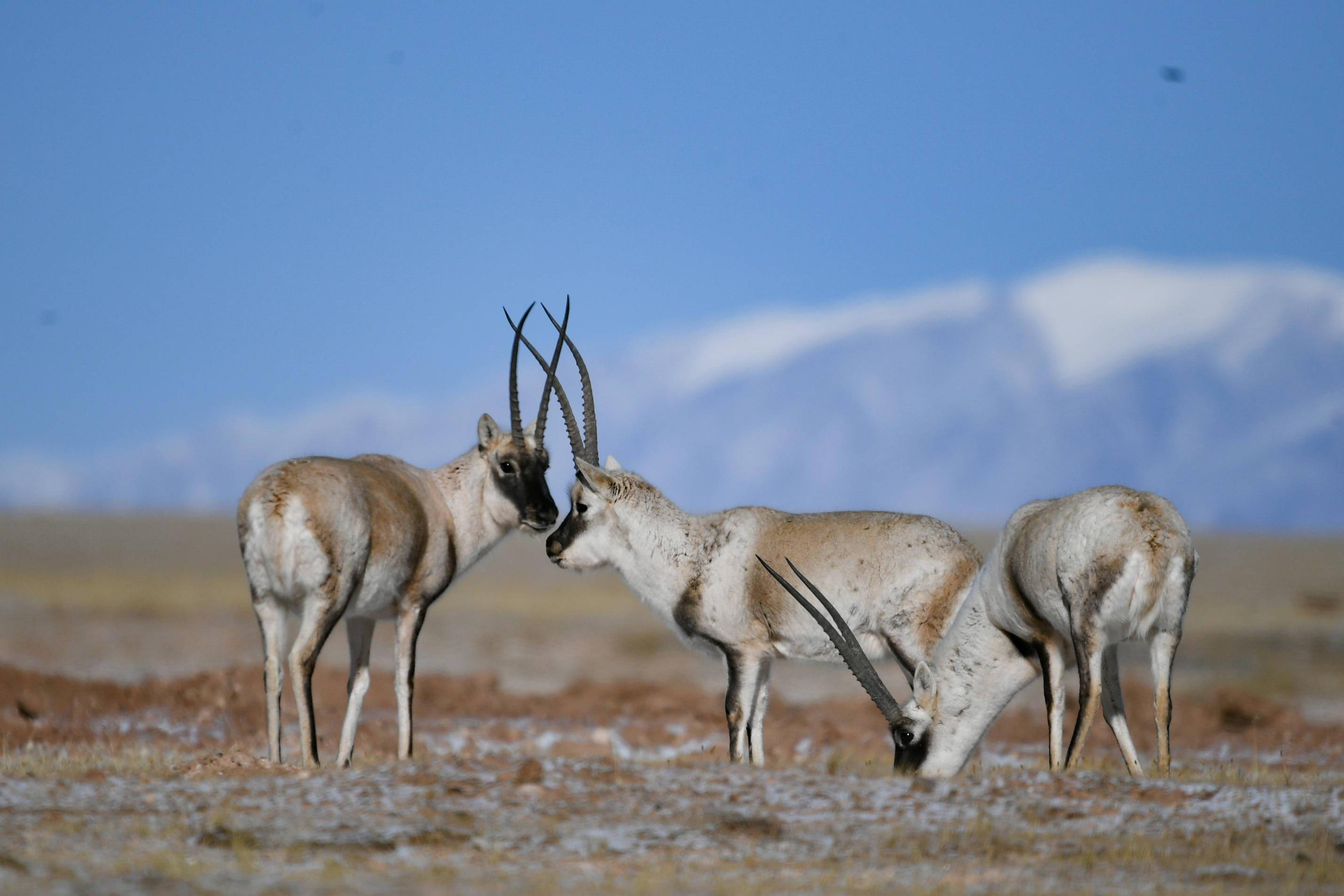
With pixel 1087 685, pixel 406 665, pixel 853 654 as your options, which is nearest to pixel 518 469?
pixel 406 665

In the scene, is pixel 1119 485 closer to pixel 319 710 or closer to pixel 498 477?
pixel 498 477

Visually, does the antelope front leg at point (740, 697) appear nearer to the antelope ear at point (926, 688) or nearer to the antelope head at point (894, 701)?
the antelope head at point (894, 701)

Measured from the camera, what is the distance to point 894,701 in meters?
11.5

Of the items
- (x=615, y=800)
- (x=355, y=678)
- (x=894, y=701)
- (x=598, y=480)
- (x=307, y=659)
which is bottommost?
(x=615, y=800)

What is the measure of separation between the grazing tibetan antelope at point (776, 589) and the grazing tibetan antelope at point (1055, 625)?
35 cm

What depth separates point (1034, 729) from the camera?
66.2 feet

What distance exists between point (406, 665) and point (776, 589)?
3.19 m

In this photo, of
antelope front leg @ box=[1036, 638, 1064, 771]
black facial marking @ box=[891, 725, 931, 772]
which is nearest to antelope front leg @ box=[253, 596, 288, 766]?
black facial marking @ box=[891, 725, 931, 772]

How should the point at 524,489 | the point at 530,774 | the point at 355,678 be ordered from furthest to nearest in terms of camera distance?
1. the point at 524,489
2. the point at 355,678
3. the point at 530,774

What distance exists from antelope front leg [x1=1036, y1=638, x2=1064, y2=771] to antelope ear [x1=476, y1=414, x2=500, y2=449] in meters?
5.50

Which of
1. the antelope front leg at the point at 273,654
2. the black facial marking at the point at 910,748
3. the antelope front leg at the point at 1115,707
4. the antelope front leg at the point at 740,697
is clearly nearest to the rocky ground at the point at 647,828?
the black facial marking at the point at 910,748

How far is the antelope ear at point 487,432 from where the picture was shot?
47.0ft

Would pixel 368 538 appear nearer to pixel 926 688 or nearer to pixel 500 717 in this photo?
pixel 926 688

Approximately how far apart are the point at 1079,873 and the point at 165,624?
2619 centimetres
